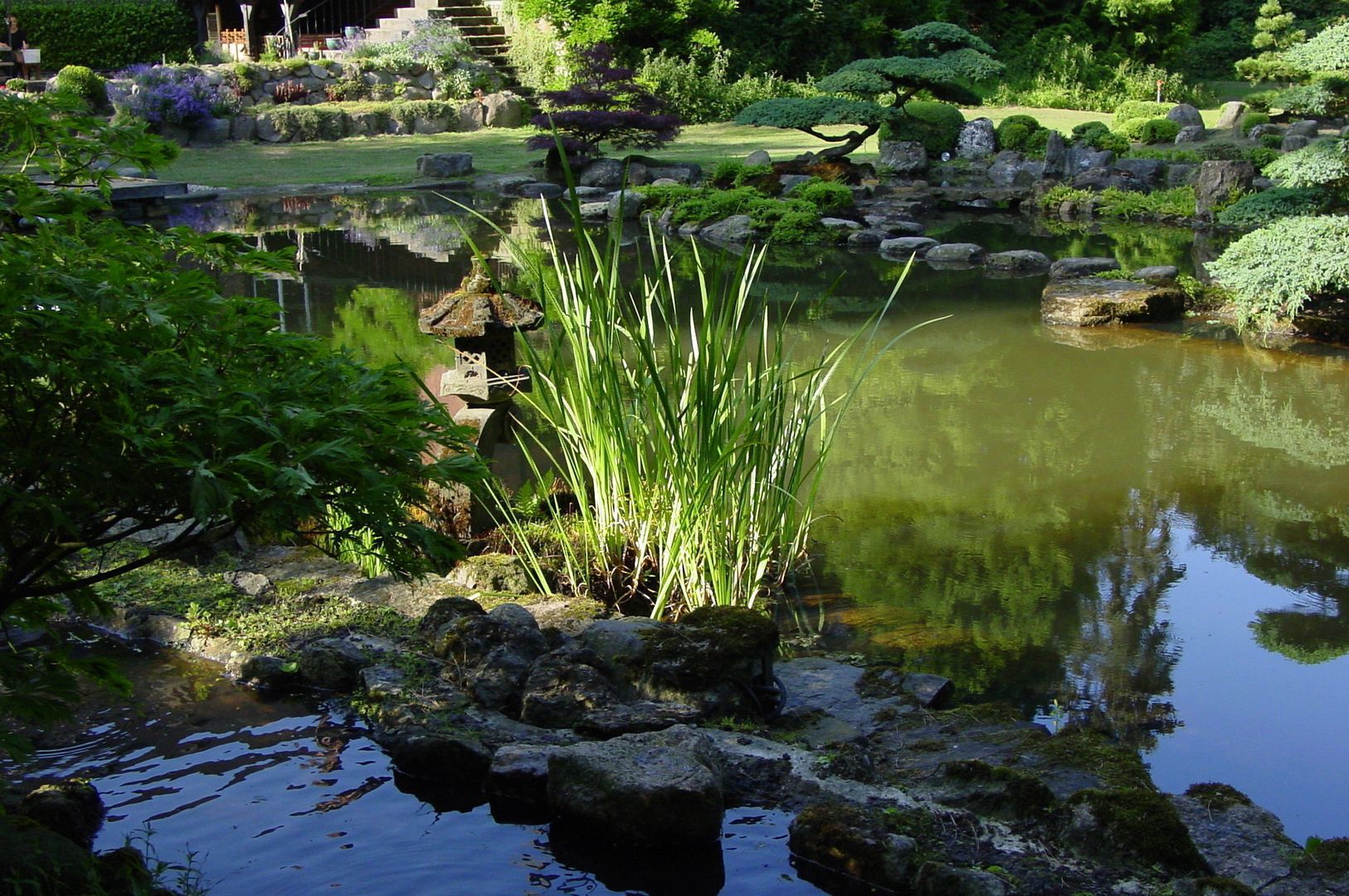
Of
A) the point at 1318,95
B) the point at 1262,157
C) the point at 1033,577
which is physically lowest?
the point at 1033,577

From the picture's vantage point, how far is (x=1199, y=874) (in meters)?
2.70

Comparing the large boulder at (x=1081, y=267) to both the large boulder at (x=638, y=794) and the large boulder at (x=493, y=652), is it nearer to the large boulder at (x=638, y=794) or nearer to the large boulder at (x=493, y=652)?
the large boulder at (x=493, y=652)

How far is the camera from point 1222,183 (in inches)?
539

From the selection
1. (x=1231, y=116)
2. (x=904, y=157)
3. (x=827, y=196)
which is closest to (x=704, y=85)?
(x=904, y=157)

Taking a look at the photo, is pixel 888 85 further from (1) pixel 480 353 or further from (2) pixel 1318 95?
(1) pixel 480 353

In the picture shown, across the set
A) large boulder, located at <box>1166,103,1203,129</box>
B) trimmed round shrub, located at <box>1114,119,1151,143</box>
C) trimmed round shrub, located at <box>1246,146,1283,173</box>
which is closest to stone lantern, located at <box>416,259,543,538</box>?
trimmed round shrub, located at <box>1246,146,1283,173</box>

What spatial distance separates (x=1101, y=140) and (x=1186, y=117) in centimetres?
305

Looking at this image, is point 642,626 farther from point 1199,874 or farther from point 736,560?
point 1199,874

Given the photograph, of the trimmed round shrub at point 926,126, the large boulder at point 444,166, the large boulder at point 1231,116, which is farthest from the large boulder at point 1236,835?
the large boulder at point 1231,116

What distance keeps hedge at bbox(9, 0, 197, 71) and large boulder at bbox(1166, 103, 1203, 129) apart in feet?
53.5

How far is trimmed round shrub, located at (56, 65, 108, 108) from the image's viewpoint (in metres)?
17.8

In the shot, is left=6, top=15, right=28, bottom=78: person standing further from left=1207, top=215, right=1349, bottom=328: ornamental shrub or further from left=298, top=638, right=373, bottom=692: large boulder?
left=298, top=638, right=373, bottom=692: large boulder

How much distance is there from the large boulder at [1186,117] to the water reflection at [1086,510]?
32.8ft

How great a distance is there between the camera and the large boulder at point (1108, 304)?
9.09 m
